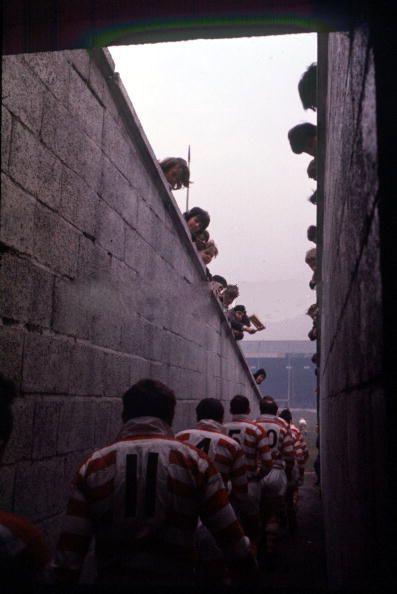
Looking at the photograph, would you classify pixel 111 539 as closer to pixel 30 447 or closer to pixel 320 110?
pixel 30 447

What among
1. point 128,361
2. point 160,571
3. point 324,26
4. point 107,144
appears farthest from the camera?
point 128,361

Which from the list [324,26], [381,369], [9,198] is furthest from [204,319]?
[381,369]

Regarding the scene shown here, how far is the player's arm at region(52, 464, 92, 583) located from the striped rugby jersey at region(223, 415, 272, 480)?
4800mm

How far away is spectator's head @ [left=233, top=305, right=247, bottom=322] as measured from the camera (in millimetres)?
15892

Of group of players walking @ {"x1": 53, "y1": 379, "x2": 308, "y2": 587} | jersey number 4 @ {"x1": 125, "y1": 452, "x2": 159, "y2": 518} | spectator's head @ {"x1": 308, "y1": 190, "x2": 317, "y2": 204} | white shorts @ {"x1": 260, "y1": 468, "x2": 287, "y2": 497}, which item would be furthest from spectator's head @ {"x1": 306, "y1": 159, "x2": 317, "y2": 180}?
jersey number 4 @ {"x1": 125, "y1": 452, "x2": 159, "y2": 518}

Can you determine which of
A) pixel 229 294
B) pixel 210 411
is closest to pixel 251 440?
pixel 210 411

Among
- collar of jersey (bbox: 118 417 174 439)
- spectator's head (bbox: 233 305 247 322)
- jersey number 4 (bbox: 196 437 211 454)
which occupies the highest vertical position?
spectator's head (bbox: 233 305 247 322)

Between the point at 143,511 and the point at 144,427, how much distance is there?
42 centimetres

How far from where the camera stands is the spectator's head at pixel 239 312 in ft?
52.1

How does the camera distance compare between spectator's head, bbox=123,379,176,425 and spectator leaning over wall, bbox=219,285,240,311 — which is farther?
spectator leaning over wall, bbox=219,285,240,311

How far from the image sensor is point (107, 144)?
5.21m

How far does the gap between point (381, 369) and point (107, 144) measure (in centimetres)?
442

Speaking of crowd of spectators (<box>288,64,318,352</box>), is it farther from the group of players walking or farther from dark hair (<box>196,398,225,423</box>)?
the group of players walking

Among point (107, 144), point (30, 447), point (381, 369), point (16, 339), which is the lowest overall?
point (30, 447)
